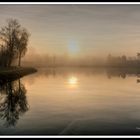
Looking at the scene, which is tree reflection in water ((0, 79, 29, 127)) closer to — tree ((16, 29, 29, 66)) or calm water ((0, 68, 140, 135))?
calm water ((0, 68, 140, 135))

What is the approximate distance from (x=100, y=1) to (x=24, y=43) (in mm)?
46793

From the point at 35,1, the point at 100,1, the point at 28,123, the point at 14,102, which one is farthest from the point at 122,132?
the point at 14,102

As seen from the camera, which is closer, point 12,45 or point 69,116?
point 69,116

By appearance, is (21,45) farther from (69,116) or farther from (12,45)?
(69,116)

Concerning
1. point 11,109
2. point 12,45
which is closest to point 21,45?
point 12,45

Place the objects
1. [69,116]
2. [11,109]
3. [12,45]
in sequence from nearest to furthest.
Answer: [69,116]
[11,109]
[12,45]

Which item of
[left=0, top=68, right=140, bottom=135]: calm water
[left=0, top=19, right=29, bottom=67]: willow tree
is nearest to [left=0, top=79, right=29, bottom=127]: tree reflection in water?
[left=0, top=68, right=140, bottom=135]: calm water

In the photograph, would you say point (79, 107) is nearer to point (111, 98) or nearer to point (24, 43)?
point (111, 98)

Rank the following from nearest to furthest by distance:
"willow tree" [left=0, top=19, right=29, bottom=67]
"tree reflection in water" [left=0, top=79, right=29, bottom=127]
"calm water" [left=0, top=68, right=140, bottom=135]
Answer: "calm water" [left=0, top=68, right=140, bottom=135]
"tree reflection in water" [left=0, top=79, right=29, bottom=127]
"willow tree" [left=0, top=19, right=29, bottom=67]

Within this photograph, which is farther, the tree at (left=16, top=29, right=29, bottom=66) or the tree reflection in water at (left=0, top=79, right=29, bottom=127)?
the tree at (left=16, top=29, right=29, bottom=66)

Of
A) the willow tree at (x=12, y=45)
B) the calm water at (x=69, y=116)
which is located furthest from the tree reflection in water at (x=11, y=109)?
the willow tree at (x=12, y=45)

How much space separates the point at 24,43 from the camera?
6319 centimetres

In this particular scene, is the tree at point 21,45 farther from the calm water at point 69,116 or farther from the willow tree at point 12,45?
the calm water at point 69,116

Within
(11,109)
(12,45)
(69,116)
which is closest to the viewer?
(69,116)
